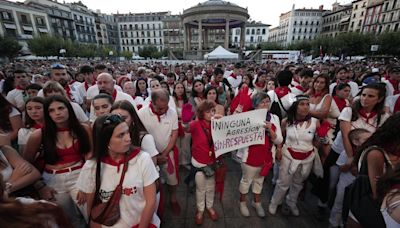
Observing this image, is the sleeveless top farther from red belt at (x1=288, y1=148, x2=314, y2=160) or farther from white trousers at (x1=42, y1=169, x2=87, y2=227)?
red belt at (x1=288, y1=148, x2=314, y2=160)

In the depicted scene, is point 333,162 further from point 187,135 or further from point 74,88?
point 74,88

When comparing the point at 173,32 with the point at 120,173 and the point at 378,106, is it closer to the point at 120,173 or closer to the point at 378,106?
the point at 378,106

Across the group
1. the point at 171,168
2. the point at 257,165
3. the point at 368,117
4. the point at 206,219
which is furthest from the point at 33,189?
the point at 368,117

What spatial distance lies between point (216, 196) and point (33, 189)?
2769mm

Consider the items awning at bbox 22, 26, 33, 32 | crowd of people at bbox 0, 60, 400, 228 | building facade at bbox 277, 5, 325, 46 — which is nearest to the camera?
crowd of people at bbox 0, 60, 400, 228

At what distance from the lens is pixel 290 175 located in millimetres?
2936

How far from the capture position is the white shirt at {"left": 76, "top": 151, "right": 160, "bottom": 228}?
5.68 feet

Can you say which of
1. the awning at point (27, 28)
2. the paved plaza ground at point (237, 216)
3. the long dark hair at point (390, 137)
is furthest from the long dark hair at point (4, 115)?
the awning at point (27, 28)

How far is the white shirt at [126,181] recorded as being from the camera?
5.68 feet

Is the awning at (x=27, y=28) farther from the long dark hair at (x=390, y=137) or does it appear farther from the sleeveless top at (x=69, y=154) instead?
the long dark hair at (x=390, y=137)

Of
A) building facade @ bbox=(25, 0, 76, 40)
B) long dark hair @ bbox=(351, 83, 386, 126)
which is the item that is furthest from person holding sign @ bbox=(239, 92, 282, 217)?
building facade @ bbox=(25, 0, 76, 40)

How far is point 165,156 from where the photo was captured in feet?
9.73

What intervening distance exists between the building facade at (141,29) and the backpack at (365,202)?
263ft

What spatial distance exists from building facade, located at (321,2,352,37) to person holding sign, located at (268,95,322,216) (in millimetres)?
71532
